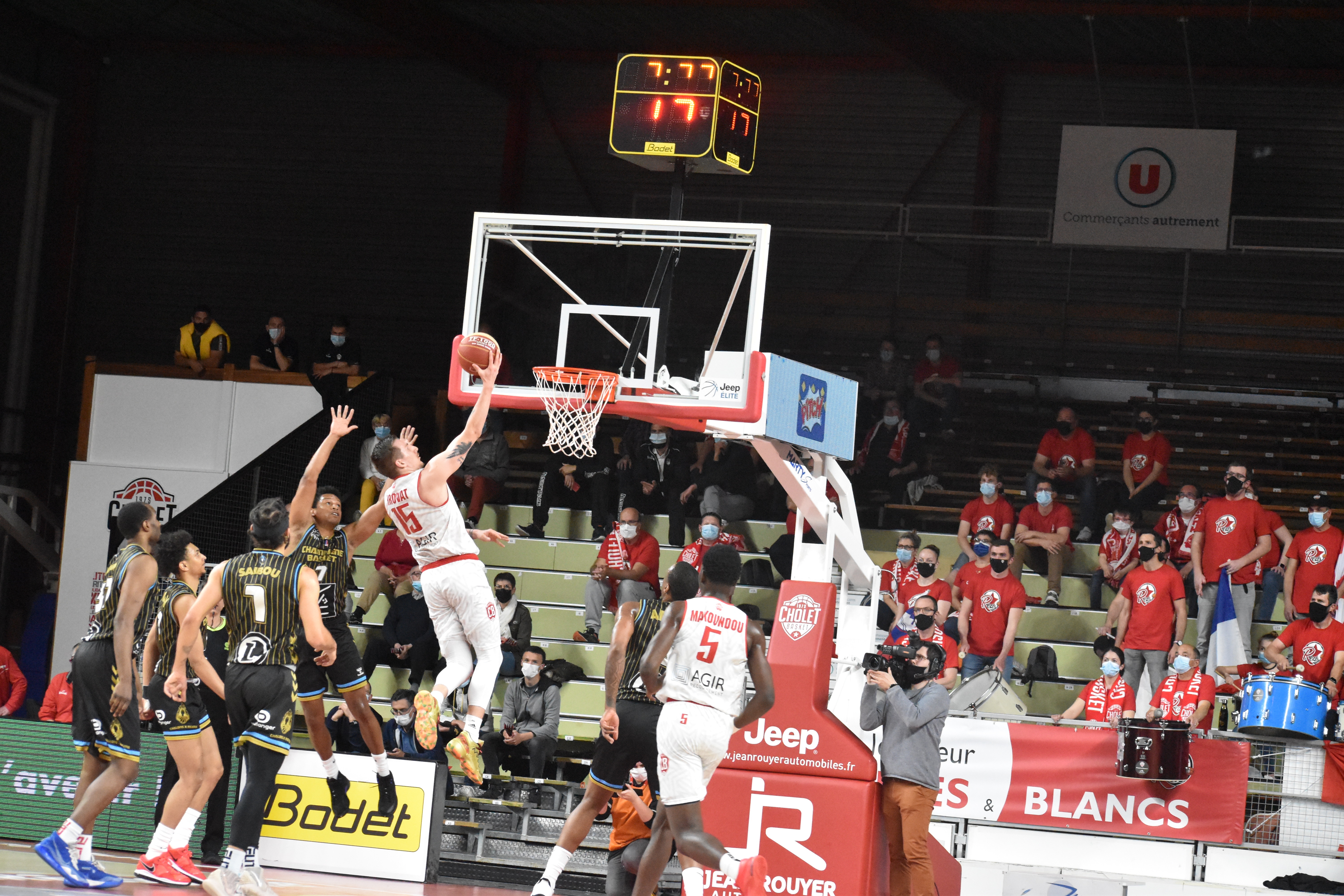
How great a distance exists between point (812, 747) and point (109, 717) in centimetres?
475

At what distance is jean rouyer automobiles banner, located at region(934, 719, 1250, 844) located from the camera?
13.2 meters

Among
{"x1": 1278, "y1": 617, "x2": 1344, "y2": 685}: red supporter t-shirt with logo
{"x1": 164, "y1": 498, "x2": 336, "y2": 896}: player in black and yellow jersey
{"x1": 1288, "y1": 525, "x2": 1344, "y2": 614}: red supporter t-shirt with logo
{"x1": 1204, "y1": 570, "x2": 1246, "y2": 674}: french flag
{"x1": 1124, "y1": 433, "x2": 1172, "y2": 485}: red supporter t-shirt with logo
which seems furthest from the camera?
{"x1": 1124, "y1": 433, "x2": 1172, "y2": 485}: red supporter t-shirt with logo

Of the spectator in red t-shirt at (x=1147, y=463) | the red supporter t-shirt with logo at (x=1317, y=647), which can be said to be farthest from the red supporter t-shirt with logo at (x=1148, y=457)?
the red supporter t-shirt with logo at (x=1317, y=647)

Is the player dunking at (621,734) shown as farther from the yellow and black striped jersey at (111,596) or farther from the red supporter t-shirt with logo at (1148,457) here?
the red supporter t-shirt with logo at (1148,457)

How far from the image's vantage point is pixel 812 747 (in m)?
10.7

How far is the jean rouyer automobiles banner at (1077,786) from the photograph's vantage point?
13.2m

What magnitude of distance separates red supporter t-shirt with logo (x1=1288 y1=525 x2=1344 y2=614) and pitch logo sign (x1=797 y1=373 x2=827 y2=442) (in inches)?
281

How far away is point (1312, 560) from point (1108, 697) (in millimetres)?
2698

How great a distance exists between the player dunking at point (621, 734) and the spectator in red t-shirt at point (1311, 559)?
8220 mm

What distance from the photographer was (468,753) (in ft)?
28.7

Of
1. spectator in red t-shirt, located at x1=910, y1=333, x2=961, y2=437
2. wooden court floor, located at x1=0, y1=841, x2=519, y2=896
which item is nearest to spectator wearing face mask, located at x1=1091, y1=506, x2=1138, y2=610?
spectator in red t-shirt, located at x1=910, y1=333, x2=961, y2=437

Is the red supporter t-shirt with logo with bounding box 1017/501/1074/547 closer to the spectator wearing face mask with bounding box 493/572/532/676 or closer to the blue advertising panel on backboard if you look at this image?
the spectator wearing face mask with bounding box 493/572/532/676

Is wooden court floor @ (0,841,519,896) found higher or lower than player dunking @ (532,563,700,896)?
lower

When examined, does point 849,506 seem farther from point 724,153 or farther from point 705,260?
point 705,260
